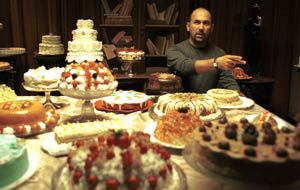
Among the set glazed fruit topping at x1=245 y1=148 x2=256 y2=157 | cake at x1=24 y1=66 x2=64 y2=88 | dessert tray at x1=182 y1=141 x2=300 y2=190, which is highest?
cake at x1=24 y1=66 x2=64 y2=88

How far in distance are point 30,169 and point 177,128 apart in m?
0.65

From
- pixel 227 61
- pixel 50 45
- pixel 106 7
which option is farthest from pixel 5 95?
pixel 106 7

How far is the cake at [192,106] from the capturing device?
6.65 ft

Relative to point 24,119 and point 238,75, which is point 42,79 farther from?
point 238,75

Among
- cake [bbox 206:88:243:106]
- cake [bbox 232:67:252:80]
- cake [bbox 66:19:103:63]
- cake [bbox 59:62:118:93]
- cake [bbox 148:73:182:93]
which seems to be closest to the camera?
cake [bbox 59:62:118:93]

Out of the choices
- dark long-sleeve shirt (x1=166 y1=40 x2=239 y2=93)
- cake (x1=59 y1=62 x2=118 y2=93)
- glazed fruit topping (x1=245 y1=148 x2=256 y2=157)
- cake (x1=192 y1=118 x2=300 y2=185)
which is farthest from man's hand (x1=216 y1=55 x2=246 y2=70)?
glazed fruit topping (x1=245 y1=148 x2=256 y2=157)

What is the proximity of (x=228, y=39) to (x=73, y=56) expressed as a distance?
7.51 ft

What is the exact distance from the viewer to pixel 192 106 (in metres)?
2.03

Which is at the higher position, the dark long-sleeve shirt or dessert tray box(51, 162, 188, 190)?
the dark long-sleeve shirt

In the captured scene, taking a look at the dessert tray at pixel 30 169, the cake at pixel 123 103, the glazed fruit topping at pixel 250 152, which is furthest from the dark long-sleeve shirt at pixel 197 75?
the glazed fruit topping at pixel 250 152

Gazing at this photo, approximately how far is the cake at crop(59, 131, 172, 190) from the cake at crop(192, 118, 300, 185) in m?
0.15

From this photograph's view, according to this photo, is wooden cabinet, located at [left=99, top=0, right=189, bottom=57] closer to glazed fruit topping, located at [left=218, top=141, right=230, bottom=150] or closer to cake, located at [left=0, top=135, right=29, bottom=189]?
cake, located at [left=0, top=135, right=29, bottom=189]

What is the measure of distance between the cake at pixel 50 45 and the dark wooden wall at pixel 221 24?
0.90 ft

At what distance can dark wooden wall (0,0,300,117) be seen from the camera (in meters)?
4.87
